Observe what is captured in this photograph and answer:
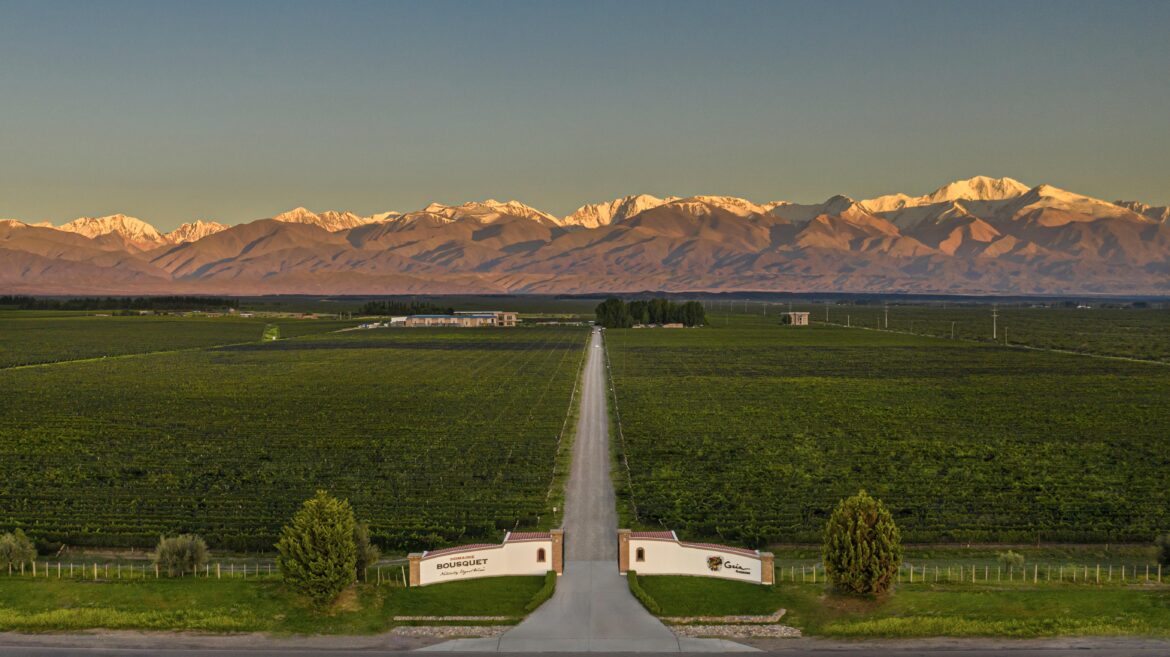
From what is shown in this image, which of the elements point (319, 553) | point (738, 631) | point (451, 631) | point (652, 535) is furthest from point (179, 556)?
point (738, 631)

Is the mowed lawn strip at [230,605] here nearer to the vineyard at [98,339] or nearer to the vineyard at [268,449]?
the vineyard at [268,449]

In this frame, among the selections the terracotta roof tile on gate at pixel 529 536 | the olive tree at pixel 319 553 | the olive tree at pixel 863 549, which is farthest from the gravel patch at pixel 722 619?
the olive tree at pixel 319 553

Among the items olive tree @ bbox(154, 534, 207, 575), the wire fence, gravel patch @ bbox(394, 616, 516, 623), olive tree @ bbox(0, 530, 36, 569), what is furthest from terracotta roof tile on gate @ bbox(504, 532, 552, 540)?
olive tree @ bbox(0, 530, 36, 569)

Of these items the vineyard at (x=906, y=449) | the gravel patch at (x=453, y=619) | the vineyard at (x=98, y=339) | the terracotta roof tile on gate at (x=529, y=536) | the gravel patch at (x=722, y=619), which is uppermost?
the vineyard at (x=98, y=339)

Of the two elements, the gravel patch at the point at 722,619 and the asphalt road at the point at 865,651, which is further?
the gravel patch at the point at 722,619

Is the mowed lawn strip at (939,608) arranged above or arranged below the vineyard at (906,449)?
below

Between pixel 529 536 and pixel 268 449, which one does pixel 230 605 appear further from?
pixel 268 449

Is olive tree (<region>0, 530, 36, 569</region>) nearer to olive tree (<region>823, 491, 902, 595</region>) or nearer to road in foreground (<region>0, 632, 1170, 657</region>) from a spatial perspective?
road in foreground (<region>0, 632, 1170, 657</region>)

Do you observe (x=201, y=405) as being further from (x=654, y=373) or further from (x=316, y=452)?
(x=654, y=373)
